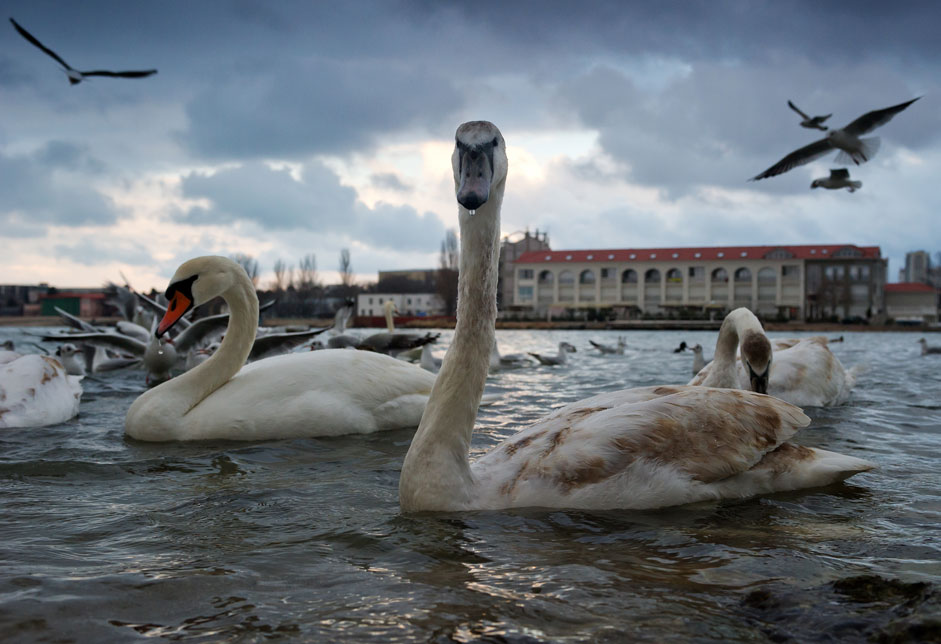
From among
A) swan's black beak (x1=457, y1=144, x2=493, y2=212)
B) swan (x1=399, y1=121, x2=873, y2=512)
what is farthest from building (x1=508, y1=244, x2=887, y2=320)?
swan's black beak (x1=457, y1=144, x2=493, y2=212)

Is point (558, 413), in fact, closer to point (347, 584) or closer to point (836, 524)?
point (836, 524)

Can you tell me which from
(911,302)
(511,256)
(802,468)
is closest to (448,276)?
(511,256)

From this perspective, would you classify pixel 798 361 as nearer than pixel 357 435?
No

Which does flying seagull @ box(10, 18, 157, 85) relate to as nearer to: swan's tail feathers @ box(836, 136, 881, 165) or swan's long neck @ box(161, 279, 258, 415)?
swan's long neck @ box(161, 279, 258, 415)

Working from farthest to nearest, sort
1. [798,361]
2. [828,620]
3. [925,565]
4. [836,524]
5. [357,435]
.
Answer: [798,361] < [357,435] < [836,524] < [925,565] < [828,620]

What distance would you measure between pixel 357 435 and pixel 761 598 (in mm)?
4235

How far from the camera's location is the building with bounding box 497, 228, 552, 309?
10156 centimetres

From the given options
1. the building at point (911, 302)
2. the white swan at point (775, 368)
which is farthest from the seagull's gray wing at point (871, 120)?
the building at point (911, 302)

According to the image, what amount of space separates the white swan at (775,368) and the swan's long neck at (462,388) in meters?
3.07

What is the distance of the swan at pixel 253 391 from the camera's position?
588 cm

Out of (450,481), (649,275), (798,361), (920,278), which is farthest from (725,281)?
(450,481)

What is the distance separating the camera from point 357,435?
6.23m

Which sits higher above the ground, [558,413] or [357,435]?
[558,413]

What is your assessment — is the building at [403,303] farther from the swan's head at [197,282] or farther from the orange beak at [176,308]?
the orange beak at [176,308]
